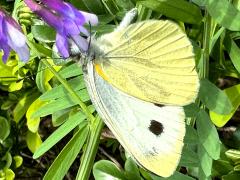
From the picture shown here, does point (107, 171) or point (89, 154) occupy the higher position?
point (89, 154)

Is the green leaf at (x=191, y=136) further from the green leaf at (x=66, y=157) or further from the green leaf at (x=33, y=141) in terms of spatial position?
the green leaf at (x=33, y=141)

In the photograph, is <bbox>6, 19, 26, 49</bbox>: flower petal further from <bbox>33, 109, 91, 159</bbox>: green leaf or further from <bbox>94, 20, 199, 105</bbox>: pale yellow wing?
<bbox>33, 109, 91, 159</bbox>: green leaf

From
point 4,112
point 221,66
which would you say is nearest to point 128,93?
point 221,66

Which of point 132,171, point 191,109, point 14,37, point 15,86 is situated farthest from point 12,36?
point 15,86

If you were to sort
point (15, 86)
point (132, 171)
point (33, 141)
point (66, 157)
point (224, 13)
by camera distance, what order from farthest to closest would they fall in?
point (33, 141), point (15, 86), point (132, 171), point (66, 157), point (224, 13)

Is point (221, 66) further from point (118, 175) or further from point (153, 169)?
point (153, 169)

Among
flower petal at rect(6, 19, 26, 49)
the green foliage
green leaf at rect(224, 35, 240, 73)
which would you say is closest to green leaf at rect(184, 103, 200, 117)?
the green foliage

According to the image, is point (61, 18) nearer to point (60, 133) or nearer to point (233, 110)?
point (60, 133)
